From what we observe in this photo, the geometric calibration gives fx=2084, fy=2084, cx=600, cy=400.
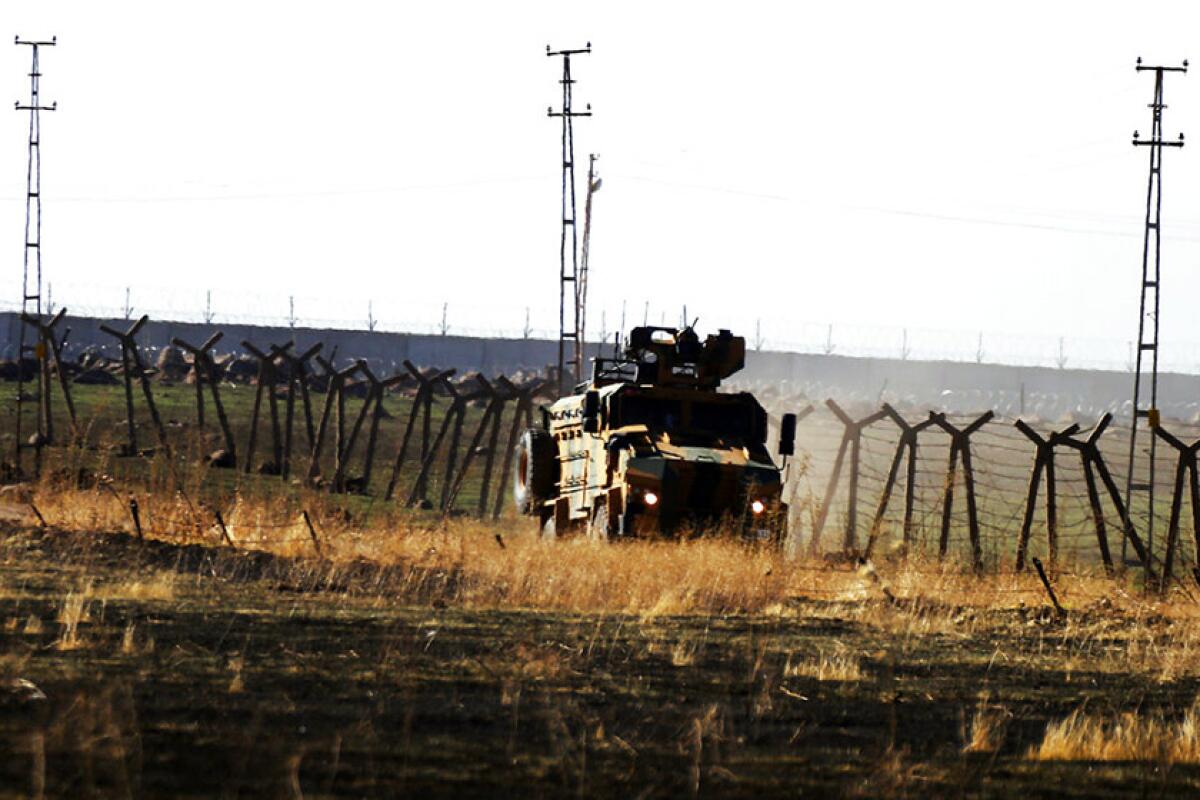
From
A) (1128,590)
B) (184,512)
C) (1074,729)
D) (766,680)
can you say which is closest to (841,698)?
(766,680)

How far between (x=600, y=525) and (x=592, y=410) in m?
1.79

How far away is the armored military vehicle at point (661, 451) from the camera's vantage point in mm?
26828

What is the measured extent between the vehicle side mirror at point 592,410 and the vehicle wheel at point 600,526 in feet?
4.08

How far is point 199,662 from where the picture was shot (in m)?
13.9

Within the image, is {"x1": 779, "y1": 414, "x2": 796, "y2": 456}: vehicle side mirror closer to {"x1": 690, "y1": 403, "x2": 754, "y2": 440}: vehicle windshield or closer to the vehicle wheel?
{"x1": 690, "y1": 403, "x2": 754, "y2": 440}: vehicle windshield

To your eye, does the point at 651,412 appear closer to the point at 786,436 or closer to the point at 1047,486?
the point at 786,436

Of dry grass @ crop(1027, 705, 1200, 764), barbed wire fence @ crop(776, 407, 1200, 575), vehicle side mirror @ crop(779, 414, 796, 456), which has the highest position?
vehicle side mirror @ crop(779, 414, 796, 456)

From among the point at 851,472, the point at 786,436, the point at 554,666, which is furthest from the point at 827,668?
the point at 851,472

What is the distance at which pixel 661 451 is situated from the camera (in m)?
27.2

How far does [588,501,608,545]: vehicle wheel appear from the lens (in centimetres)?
2712

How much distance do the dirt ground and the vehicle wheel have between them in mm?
6246

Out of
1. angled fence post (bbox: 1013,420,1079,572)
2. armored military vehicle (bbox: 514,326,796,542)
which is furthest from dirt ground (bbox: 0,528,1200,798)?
armored military vehicle (bbox: 514,326,796,542)

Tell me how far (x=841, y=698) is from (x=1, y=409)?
43.7 meters

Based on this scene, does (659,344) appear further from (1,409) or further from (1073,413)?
(1073,413)
